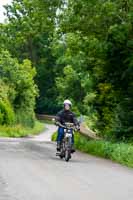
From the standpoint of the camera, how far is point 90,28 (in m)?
25.3

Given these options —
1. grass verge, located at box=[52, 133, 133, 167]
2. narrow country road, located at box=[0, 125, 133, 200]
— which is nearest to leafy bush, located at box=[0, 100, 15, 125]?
grass verge, located at box=[52, 133, 133, 167]

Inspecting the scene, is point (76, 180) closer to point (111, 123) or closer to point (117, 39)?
point (117, 39)

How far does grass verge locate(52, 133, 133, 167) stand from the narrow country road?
0.44 metres

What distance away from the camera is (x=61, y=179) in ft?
47.0

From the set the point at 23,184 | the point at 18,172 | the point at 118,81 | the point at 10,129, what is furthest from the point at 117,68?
the point at 10,129

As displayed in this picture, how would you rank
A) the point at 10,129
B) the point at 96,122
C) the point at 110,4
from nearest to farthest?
the point at 110,4, the point at 96,122, the point at 10,129

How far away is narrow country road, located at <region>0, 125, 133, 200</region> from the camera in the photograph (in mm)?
11883

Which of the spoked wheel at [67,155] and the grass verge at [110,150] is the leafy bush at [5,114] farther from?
the spoked wheel at [67,155]

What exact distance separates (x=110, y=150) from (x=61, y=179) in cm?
770

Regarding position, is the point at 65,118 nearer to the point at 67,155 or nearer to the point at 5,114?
the point at 67,155

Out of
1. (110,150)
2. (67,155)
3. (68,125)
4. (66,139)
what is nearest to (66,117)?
(68,125)

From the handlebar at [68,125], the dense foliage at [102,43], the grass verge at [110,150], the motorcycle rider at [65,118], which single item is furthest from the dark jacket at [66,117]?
the dense foliage at [102,43]

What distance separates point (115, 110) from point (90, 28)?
332cm

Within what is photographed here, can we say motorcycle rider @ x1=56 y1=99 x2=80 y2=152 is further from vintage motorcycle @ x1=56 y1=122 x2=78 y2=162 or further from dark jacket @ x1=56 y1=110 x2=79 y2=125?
vintage motorcycle @ x1=56 y1=122 x2=78 y2=162
